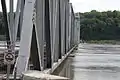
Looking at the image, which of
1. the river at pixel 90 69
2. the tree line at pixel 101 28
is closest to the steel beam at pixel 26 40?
the river at pixel 90 69

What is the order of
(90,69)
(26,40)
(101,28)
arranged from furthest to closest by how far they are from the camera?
1. (101,28)
2. (90,69)
3. (26,40)

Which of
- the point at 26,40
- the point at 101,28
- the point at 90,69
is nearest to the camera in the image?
the point at 26,40

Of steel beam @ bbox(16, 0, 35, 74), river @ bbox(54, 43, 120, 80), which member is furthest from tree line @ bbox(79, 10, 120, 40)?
steel beam @ bbox(16, 0, 35, 74)

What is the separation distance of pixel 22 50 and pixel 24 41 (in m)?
0.24

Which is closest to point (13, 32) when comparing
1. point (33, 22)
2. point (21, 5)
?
point (21, 5)

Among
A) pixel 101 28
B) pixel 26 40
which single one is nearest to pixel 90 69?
pixel 26 40

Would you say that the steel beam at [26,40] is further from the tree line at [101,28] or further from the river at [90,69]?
the tree line at [101,28]

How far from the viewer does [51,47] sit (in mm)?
14492

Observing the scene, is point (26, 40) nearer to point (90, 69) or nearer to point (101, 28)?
point (90, 69)

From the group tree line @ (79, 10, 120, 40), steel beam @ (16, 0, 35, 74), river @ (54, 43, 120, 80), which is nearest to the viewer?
steel beam @ (16, 0, 35, 74)

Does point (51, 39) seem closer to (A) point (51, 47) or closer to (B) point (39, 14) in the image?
(A) point (51, 47)

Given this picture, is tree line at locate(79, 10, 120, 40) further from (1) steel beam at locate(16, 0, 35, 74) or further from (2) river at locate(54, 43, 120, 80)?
(1) steel beam at locate(16, 0, 35, 74)

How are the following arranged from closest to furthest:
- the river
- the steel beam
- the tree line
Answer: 1. the steel beam
2. the river
3. the tree line

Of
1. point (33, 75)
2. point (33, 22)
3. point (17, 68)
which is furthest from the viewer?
point (33, 22)
